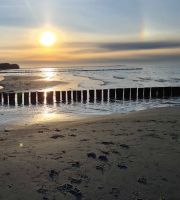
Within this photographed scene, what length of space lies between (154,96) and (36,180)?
29782 millimetres

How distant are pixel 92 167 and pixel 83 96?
25578mm

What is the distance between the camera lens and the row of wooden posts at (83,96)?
97.0 feet

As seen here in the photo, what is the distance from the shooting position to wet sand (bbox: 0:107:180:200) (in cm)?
597

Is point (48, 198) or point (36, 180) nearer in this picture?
point (48, 198)

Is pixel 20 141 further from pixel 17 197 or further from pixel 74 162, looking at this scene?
pixel 17 197

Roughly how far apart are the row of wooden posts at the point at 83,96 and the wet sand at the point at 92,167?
19.2m

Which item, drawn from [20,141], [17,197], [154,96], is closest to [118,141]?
[20,141]

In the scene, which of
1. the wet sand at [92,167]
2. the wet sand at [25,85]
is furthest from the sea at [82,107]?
the wet sand at [92,167]

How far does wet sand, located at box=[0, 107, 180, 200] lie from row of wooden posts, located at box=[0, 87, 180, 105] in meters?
19.2

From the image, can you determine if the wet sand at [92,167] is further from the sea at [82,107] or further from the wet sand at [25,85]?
the wet sand at [25,85]

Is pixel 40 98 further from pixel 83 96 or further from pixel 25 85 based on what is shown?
pixel 25 85

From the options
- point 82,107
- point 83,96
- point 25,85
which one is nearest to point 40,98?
point 83,96

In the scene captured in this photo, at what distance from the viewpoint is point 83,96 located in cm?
3266

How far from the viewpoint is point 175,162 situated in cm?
737
